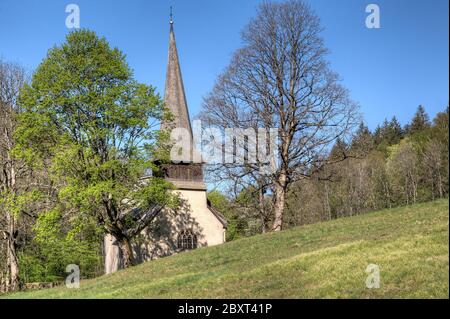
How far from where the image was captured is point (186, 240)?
37781 mm

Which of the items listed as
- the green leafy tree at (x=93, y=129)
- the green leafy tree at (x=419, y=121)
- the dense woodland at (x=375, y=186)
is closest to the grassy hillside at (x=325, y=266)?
the green leafy tree at (x=93, y=129)

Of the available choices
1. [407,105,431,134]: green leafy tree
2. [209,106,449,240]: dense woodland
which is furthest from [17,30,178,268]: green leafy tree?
[407,105,431,134]: green leafy tree

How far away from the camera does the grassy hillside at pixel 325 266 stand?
12.2m

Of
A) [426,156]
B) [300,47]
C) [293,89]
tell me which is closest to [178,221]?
[293,89]

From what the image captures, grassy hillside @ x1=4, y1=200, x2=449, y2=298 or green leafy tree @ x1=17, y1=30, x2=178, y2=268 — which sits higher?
green leafy tree @ x1=17, y1=30, x2=178, y2=268

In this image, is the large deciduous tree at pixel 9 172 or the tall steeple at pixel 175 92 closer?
the large deciduous tree at pixel 9 172

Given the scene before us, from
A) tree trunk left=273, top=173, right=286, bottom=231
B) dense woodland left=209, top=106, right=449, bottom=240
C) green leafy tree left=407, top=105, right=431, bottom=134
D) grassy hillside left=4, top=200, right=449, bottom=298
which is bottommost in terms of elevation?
grassy hillside left=4, top=200, right=449, bottom=298

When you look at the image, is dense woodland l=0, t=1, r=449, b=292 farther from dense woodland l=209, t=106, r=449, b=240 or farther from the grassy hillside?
dense woodland l=209, t=106, r=449, b=240

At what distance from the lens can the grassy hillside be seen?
12172mm

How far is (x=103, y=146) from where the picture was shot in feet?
98.6

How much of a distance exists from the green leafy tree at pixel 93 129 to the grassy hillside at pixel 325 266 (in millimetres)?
7342

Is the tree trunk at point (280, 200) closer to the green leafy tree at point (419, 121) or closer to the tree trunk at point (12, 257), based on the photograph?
the tree trunk at point (12, 257)

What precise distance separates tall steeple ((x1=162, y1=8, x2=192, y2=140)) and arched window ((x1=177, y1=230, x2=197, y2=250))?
7.22 meters

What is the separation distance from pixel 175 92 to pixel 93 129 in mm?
11629
